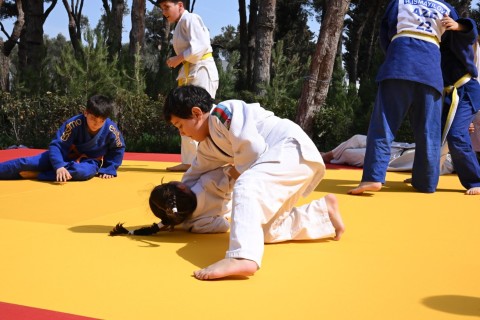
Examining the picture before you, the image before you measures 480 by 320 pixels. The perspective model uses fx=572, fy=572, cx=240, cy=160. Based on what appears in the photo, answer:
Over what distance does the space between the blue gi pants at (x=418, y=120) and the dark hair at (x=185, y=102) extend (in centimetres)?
194

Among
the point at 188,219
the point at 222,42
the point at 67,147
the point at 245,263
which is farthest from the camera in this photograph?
the point at 222,42

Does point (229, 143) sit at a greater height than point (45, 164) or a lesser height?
greater

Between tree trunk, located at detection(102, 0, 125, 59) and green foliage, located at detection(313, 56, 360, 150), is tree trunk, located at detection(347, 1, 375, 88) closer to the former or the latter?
tree trunk, located at detection(102, 0, 125, 59)

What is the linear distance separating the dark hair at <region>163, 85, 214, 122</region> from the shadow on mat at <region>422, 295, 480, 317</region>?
122 cm

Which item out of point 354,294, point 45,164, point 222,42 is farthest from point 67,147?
point 222,42

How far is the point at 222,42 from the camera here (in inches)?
1164

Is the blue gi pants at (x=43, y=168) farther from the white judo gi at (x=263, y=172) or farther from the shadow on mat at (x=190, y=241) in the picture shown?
the white judo gi at (x=263, y=172)

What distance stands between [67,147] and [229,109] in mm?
2534

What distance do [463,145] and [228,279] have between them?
3018 millimetres

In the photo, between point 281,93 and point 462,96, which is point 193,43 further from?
point 281,93

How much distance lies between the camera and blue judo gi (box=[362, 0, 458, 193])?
411 cm

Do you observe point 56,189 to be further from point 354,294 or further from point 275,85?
point 275,85

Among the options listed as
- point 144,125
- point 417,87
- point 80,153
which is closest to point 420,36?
point 417,87

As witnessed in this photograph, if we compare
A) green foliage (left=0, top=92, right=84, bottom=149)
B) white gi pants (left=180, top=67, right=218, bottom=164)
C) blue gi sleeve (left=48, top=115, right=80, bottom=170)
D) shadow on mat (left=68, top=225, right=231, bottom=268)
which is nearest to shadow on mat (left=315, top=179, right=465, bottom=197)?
white gi pants (left=180, top=67, right=218, bottom=164)
